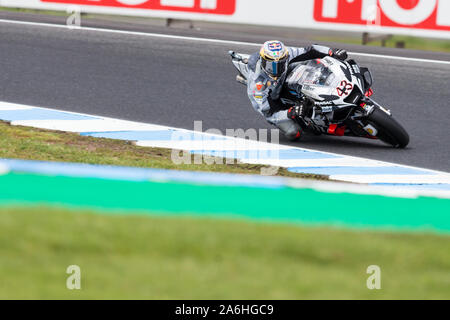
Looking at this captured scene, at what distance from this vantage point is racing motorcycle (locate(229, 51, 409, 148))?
33.8ft

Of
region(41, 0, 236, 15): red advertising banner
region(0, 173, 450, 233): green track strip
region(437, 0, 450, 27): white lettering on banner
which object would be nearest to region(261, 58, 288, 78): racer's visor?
region(0, 173, 450, 233): green track strip

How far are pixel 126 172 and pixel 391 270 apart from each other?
1698mm

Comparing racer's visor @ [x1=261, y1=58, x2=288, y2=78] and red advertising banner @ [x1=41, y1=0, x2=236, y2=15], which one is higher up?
red advertising banner @ [x1=41, y1=0, x2=236, y2=15]

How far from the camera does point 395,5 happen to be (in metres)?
14.6

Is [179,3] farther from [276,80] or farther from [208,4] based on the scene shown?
[276,80]

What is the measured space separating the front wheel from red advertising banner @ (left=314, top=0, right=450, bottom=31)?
4.22 metres

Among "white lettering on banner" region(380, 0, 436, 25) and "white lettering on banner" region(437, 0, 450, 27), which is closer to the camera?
"white lettering on banner" region(437, 0, 450, 27)

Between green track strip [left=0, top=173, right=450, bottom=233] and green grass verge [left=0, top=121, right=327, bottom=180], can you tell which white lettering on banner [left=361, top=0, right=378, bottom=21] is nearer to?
green grass verge [left=0, top=121, right=327, bottom=180]

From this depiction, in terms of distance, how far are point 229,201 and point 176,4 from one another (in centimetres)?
1055

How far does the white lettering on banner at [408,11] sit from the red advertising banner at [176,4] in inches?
97.6

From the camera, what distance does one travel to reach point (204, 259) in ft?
17.7

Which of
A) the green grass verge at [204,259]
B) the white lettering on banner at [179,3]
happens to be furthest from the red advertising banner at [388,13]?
the green grass verge at [204,259]
